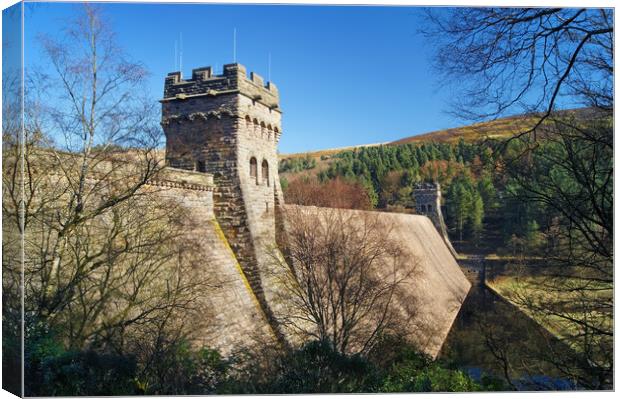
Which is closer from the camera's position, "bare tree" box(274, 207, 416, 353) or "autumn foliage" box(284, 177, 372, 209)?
"bare tree" box(274, 207, 416, 353)

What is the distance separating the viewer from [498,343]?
898cm

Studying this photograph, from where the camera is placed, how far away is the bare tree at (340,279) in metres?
10.7

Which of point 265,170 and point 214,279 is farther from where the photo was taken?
point 265,170

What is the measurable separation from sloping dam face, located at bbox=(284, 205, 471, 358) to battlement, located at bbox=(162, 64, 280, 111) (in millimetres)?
3218

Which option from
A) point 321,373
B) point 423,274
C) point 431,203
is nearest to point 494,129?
point 321,373

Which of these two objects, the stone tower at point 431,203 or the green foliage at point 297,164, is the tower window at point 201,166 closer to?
the green foliage at point 297,164

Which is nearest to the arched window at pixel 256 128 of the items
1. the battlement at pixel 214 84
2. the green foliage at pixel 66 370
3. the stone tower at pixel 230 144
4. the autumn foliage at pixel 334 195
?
the stone tower at pixel 230 144

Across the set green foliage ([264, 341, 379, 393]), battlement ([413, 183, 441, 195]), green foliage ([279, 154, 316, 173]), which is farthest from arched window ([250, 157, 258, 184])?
green foliage ([264, 341, 379, 393])

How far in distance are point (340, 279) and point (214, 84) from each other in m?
5.62

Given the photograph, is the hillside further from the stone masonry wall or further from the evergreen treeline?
the stone masonry wall

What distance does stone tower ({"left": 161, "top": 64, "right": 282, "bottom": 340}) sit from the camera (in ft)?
36.8

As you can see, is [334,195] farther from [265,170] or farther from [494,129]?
[494,129]

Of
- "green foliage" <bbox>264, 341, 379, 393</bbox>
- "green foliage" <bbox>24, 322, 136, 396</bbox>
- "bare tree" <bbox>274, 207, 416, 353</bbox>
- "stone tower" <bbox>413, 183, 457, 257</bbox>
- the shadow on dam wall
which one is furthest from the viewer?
"stone tower" <bbox>413, 183, 457, 257</bbox>

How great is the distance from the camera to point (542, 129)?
22.1ft
